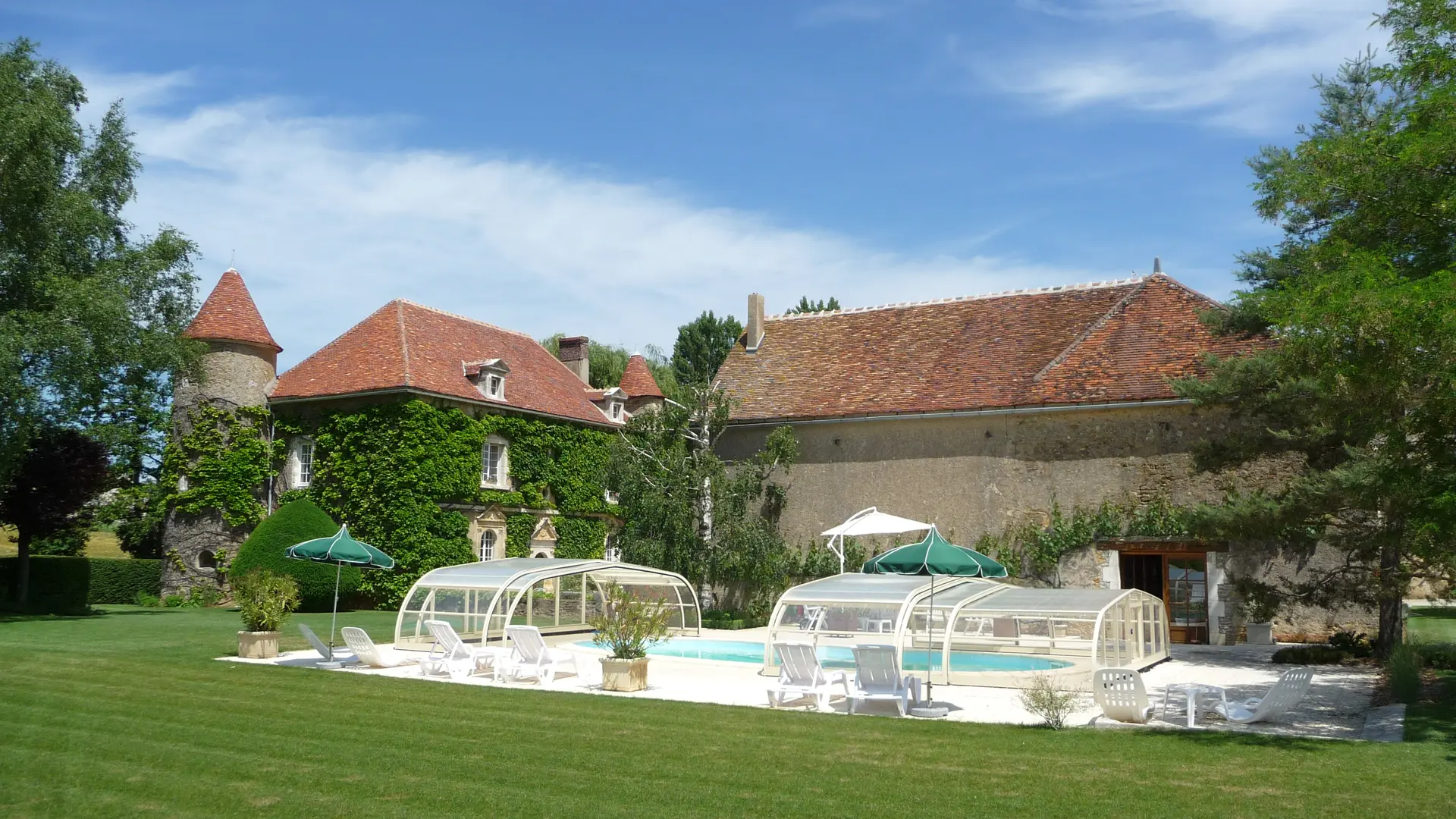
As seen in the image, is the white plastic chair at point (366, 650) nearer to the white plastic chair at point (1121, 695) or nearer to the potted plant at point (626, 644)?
the potted plant at point (626, 644)

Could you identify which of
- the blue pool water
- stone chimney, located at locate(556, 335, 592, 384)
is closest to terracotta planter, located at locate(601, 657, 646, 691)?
the blue pool water

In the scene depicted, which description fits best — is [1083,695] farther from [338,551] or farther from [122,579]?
[122,579]

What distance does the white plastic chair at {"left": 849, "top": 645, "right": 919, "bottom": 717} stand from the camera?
13.5 meters

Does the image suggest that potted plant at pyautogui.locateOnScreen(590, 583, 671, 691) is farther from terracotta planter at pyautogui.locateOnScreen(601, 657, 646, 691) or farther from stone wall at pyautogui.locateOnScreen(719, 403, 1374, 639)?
stone wall at pyautogui.locateOnScreen(719, 403, 1374, 639)

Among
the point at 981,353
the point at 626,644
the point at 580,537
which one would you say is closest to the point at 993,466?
the point at 981,353

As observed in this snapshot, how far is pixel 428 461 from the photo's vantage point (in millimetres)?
29188

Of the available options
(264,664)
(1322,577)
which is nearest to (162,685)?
(264,664)

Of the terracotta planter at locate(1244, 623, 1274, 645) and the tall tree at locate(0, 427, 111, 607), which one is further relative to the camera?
the tall tree at locate(0, 427, 111, 607)

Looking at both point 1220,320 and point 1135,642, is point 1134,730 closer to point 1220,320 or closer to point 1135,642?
point 1135,642

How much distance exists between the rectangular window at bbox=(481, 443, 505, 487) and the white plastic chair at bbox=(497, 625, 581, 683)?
1539cm

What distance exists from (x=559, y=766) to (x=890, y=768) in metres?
2.84

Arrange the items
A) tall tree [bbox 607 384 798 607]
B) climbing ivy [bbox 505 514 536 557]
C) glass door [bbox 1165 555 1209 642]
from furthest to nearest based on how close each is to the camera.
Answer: climbing ivy [bbox 505 514 536 557] < tall tree [bbox 607 384 798 607] < glass door [bbox 1165 555 1209 642]

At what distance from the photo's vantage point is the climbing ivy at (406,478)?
94.8 feet

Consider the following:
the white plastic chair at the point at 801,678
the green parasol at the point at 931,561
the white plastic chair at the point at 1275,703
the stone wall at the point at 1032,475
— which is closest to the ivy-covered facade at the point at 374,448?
the stone wall at the point at 1032,475
